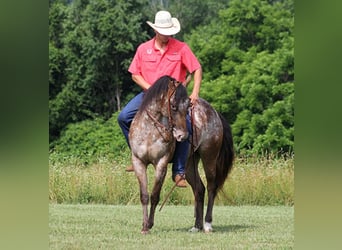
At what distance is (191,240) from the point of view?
24.0ft

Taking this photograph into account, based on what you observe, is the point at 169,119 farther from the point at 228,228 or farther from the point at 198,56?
the point at 198,56

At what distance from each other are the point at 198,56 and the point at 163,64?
23744 millimetres

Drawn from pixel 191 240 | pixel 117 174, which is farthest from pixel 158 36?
pixel 117 174

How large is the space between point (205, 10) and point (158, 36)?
33.5 meters

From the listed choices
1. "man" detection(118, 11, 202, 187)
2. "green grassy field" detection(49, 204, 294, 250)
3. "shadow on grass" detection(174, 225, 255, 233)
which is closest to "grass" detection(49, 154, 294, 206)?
"green grassy field" detection(49, 204, 294, 250)

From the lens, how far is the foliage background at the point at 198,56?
28.6 metres

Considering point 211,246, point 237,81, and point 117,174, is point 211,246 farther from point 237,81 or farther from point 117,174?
point 237,81

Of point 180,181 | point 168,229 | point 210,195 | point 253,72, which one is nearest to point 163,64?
point 180,181

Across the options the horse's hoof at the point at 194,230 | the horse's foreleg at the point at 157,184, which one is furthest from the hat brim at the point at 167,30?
the horse's hoof at the point at 194,230

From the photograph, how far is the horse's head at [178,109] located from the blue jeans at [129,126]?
44cm

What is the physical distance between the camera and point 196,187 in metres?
8.66

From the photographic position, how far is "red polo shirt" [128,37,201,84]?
777cm

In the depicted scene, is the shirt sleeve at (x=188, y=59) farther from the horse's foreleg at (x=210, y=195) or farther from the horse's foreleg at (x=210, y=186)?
the horse's foreleg at (x=210, y=195)

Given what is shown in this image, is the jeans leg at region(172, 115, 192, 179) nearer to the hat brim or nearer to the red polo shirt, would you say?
the red polo shirt
